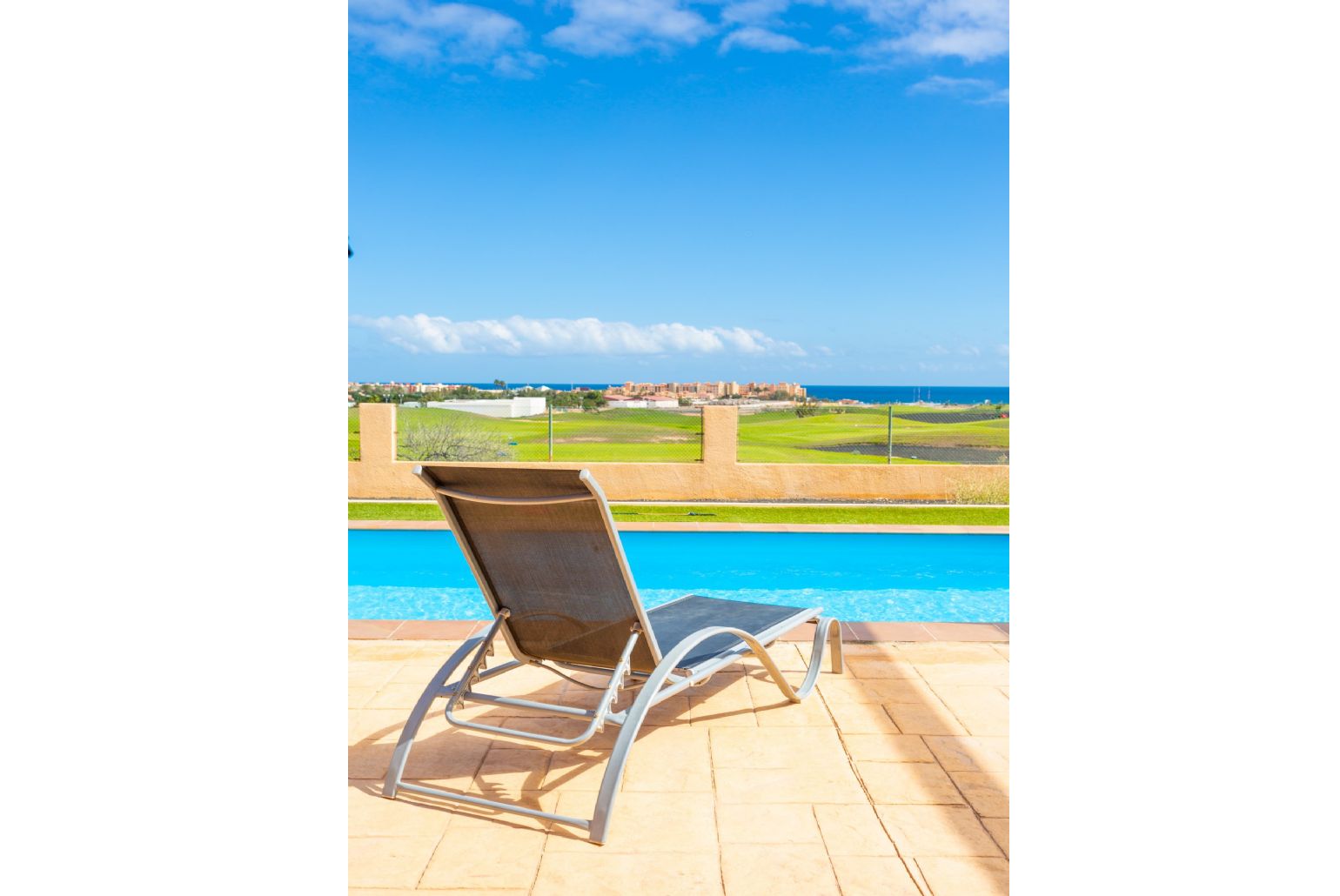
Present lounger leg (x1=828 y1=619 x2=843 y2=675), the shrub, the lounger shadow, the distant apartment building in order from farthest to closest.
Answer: the distant apartment building, the shrub, lounger leg (x1=828 y1=619 x2=843 y2=675), the lounger shadow

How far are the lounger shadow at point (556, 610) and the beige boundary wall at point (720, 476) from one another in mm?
9244

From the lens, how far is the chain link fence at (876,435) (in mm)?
13703

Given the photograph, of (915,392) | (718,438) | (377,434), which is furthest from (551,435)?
(915,392)

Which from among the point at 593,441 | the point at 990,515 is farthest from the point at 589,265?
the point at 990,515

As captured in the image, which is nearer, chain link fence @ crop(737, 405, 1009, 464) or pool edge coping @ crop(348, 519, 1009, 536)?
pool edge coping @ crop(348, 519, 1009, 536)

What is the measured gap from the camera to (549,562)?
9.75 ft

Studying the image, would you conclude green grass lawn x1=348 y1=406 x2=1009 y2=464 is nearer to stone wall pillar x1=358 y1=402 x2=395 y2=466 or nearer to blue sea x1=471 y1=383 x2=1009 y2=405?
stone wall pillar x1=358 y1=402 x2=395 y2=466

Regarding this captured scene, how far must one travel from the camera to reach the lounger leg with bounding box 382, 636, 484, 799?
2.83 m

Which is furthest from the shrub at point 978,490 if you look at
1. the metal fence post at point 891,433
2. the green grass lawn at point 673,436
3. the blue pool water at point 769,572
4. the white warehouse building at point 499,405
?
the white warehouse building at point 499,405

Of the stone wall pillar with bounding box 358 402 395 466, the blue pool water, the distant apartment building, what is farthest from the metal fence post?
the stone wall pillar with bounding box 358 402 395 466
